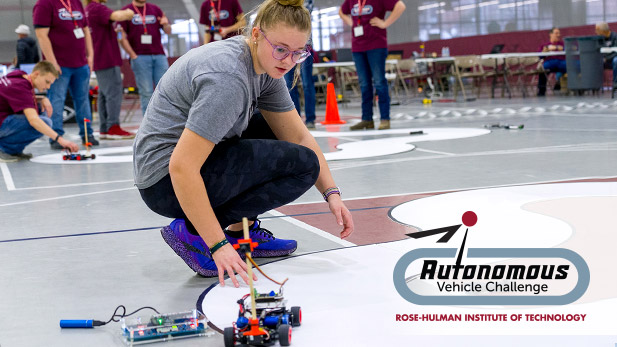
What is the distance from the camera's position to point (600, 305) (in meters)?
1.87

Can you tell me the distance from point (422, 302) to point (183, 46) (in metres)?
22.3

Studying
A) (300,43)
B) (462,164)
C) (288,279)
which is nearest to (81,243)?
(288,279)

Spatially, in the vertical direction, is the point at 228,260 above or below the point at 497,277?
above

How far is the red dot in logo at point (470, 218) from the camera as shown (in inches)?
112

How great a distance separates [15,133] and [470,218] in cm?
480

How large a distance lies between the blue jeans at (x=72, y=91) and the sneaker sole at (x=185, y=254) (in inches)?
206

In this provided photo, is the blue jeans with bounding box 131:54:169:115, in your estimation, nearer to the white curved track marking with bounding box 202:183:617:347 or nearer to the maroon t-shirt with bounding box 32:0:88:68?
the maroon t-shirt with bounding box 32:0:88:68

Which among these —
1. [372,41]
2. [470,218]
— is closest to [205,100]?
[470,218]

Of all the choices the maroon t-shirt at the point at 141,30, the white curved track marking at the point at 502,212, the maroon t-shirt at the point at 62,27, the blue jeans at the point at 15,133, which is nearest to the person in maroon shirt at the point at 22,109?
the blue jeans at the point at 15,133

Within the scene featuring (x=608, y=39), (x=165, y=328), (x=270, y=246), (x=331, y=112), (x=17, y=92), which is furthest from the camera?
(x=608, y=39)

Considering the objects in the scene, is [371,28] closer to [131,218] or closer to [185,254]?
[131,218]

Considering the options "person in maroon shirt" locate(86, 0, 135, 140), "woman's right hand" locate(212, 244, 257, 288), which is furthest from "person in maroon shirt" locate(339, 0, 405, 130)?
"woman's right hand" locate(212, 244, 257, 288)

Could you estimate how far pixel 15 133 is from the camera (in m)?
6.46

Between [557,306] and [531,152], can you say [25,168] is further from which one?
[557,306]
